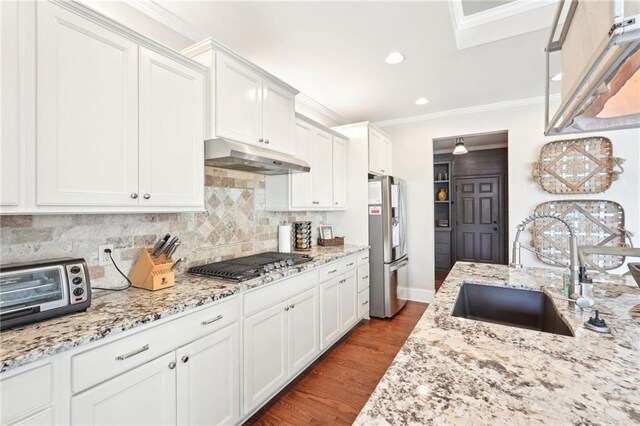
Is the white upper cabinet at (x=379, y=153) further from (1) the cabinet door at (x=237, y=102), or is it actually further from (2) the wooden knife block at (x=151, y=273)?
(2) the wooden knife block at (x=151, y=273)

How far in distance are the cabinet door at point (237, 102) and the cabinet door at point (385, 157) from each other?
221 cm

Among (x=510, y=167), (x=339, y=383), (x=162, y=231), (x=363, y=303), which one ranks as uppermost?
(x=510, y=167)

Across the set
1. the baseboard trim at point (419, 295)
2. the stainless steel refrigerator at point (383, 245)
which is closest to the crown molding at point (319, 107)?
the stainless steel refrigerator at point (383, 245)

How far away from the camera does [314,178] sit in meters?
3.18

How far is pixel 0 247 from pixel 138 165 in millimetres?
660

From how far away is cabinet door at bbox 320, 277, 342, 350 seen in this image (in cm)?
264

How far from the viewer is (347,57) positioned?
256 cm

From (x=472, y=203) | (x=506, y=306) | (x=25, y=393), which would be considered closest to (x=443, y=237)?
(x=472, y=203)

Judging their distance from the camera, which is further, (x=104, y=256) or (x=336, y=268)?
(x=336, y=268)

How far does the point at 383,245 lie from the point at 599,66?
2.91 m

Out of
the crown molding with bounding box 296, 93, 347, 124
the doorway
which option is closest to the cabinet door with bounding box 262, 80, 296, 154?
the crown molding with bounding box 296, 93, 347, 124

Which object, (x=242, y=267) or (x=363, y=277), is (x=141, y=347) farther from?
(x=363, y=277)

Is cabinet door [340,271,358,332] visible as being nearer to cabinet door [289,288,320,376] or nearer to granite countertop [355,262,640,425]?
cabinet door [289,288,320,376]

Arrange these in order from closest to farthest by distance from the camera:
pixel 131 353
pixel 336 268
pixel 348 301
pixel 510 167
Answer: pixel 131 353, pixel 336 268, pixel 348 301, pixel 510 167
